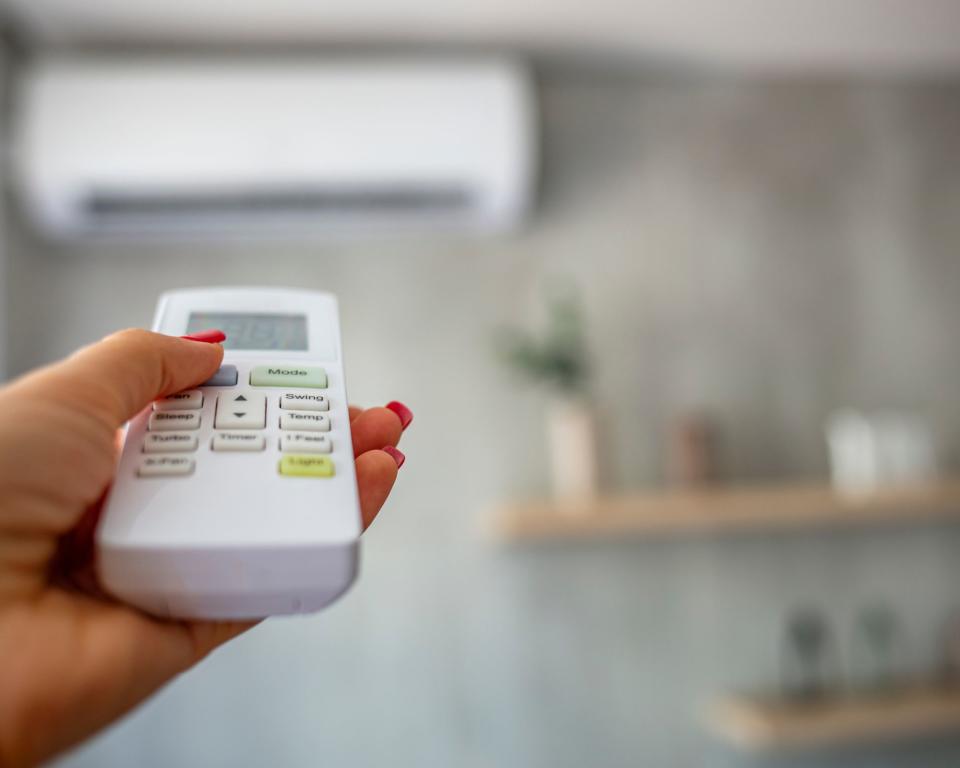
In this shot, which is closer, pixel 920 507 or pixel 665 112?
pixel 920 507

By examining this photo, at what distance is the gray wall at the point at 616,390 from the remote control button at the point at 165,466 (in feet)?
4.16

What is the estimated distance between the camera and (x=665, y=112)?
6.23 ft

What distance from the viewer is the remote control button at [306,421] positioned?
48 cm

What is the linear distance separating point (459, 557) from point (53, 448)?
1349 millimetres

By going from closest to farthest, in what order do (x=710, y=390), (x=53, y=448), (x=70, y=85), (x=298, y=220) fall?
1. (x=53, y=448)
2. (x=70, y=85)
3. (x=298, y=220)
4. (x=710, y=390)

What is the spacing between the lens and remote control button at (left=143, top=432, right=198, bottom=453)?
45 cm

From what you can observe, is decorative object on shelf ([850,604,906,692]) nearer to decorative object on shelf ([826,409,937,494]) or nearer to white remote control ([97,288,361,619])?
decorative object on shelf ([826,409,937,494])

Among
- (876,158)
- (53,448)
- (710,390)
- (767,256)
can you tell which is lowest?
(710,390)

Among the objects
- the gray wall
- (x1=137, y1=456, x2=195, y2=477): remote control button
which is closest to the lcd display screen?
(x1=137, y1=456, x2=195, y2=477): remote control button

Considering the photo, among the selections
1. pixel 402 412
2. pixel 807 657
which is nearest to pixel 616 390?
pixel 807 657

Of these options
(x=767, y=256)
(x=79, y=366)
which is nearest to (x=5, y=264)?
(x=79, y=366)

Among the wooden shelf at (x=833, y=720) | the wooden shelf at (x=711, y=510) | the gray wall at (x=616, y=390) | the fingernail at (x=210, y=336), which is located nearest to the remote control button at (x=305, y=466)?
the fingernail at (x=210, y=336)

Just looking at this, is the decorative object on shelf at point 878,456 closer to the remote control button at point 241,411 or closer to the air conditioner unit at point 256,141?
the air conditioner unit at point 256,141

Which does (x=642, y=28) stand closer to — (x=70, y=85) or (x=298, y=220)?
(x=298, y=220)
